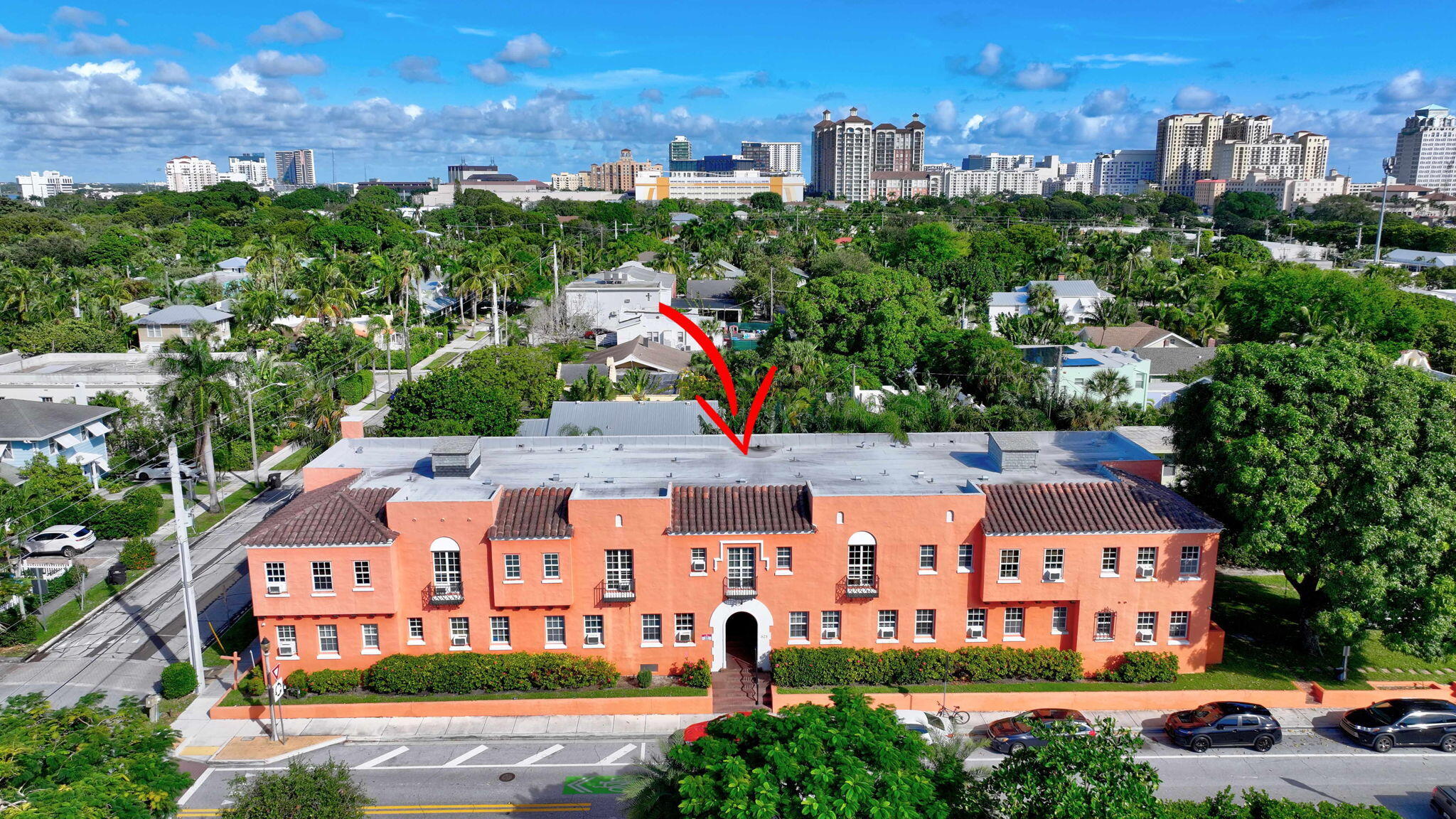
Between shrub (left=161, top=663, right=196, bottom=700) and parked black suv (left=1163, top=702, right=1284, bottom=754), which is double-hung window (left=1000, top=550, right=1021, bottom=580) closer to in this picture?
parked black suv (left=1163, top=702, right=1284, bottom=754)

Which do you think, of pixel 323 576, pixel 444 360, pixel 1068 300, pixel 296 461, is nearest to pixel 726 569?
pixel 323 576

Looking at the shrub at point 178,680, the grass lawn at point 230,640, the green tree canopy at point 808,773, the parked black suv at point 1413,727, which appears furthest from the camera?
the grass lawn at point 230,640

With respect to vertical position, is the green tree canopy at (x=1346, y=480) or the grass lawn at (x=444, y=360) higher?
the green tree canopy at (x=1346, y=480)

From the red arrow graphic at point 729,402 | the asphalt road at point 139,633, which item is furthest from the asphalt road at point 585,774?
the red arrow graphic at point 729,402

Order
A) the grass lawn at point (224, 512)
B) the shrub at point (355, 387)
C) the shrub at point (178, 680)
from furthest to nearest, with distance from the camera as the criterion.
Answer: the shrub at point (355, 387)
the grass lawn at point (224, 512)
the shrub at point (178, 680)

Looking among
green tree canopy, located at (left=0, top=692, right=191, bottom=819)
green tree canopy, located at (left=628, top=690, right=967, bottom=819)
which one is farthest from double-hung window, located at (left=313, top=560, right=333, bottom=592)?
green tree canopy, located at (left=628, top=690, right=967, bottom=819)

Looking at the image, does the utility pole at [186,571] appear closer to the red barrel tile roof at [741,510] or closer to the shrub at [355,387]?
the red barrel tile roof at [741,510]

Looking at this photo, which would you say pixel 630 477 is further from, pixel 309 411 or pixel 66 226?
pixel 66 226

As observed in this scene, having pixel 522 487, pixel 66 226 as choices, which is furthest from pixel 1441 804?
pixel 66 226
